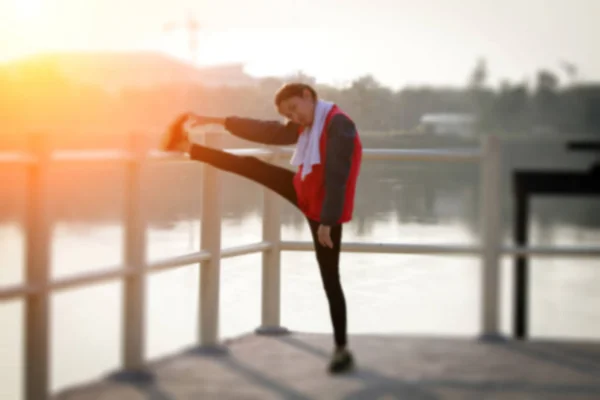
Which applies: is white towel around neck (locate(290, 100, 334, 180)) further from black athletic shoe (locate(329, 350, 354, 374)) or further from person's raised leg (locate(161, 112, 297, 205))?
black athletic shoe (locate(329, 350, 354, 374))

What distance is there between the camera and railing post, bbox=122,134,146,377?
361 cm

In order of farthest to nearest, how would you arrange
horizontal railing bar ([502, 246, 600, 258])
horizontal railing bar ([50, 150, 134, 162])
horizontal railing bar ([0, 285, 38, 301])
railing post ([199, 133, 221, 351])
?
horizontal railing bar ([502, 246, 600, 258]) < railing post ([199, 133, 221, 351]) < horizontal railing bar ([50, 150, 134, 162]) < horizontal railing bar ([0, 285, 38, 301])

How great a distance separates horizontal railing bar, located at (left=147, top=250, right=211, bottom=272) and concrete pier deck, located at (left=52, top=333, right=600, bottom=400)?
0.42 m

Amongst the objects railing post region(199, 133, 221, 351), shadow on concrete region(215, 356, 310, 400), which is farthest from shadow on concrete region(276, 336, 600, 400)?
railing post region(199, 133, 221, 351)

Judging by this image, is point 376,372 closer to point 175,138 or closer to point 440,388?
Result: point 440,388

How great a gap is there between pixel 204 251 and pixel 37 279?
3.95ft

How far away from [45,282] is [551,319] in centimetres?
481

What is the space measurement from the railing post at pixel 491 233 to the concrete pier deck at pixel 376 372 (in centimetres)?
15

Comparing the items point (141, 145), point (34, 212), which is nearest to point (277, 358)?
point (141, 145)

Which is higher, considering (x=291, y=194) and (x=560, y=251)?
(x=291, y=194)

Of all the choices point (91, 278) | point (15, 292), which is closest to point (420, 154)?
point (91, 278)

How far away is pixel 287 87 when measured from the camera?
3.76 metres

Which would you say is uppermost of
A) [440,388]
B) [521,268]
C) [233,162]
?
[233,162]

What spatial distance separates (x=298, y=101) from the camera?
375cm
